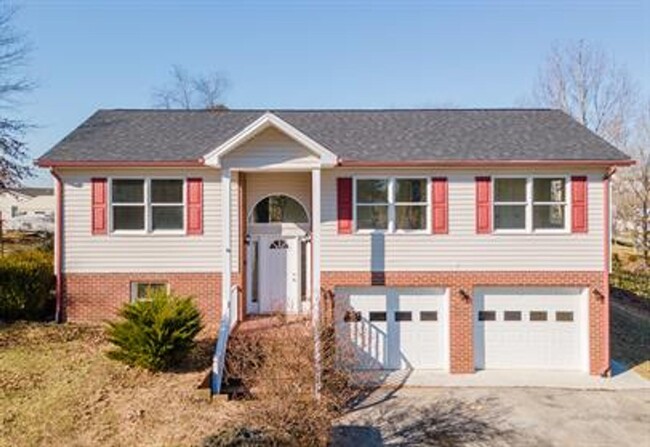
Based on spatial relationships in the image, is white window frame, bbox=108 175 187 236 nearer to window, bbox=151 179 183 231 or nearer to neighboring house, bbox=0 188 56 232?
window, bbox=151 179 183 231

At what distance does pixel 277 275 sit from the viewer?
1362cm

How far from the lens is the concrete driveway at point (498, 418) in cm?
886

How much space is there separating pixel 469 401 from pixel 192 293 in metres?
7.57

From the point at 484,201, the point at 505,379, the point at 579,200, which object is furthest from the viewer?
the point at 484,201

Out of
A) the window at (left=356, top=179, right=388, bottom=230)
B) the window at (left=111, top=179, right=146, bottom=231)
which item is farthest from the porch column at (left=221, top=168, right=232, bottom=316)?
the window at (left=356, top=179, right=388, bottom=230)

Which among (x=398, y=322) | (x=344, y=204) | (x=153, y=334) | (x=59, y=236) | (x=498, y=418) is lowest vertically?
(x=498, y=418)

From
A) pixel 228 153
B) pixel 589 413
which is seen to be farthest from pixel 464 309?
pixel 228 153

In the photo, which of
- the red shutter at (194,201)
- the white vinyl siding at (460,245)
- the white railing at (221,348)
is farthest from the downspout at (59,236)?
the white vinyl siding at (460,245)

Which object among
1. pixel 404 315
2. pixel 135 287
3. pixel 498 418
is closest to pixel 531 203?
pixel 404 315

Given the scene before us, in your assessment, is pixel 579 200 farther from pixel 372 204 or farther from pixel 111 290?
pixel 111 290

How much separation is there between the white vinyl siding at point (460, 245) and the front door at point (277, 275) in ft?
4.99

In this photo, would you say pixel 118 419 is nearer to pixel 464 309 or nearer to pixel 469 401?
pixel 469 401

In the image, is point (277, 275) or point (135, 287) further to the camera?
point (277, 275)

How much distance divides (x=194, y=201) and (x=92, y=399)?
554cm
